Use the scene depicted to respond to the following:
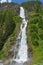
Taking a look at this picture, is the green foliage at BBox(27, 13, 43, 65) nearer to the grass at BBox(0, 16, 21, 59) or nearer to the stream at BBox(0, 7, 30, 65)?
the stream at BBox(0, 7, 30, 65)

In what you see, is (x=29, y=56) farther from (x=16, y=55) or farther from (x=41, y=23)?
(x=41, y=23)

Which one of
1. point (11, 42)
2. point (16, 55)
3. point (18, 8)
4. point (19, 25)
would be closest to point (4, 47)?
point (11, 42)

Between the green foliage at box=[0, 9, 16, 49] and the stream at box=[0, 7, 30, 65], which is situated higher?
the green foliage at box=[0, 9, 16, 49]

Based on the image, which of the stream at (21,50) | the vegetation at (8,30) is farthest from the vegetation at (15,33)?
the stream at (21,50)

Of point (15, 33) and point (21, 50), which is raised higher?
point (15, 33)

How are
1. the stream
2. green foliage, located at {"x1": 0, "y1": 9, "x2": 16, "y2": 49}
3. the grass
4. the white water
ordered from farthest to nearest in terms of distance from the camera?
green foliage, located at {"x1": 0, "y1": 9, "x2": 16, "y2": 49} → the grass → the white water → the stream

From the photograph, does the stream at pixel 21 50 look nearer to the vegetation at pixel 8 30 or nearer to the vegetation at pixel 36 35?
the vegetation at pixel 8 30

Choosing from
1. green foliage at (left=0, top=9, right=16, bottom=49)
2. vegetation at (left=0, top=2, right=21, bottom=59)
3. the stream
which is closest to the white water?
the stream

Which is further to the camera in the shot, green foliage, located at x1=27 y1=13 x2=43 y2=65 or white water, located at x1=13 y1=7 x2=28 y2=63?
white water, located at x1=13 y1=7 x2=28 y2=63

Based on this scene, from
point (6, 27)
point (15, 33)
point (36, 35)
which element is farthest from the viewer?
point (6, 27)

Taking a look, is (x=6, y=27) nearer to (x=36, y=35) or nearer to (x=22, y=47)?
(x=36, y=35)

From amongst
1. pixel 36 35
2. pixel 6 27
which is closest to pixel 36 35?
pixel 36 35

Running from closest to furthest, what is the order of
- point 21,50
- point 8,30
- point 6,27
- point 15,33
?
1. point 21,50
2. point 15,33
3. point 8,30
4. point 6,27
